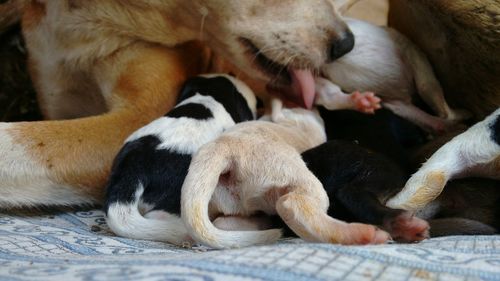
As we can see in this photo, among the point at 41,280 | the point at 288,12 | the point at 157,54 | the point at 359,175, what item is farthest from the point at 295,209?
the point at 157,54

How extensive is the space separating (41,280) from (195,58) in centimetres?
125

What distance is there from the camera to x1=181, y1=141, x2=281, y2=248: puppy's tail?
3.95ft

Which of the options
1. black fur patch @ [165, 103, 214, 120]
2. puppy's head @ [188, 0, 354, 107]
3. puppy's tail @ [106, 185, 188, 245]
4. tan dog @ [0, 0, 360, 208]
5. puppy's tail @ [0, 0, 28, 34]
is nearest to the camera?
puppy's tail @ [106, 185, 188, 245]

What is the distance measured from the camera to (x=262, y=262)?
98 cm

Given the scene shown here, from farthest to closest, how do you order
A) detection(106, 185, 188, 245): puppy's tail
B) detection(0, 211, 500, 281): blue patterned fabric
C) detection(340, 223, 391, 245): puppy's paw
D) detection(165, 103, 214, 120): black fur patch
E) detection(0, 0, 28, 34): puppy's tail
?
detection(0, 0, 28, 34): puppy's tail, detection(165, 103, 214, 120): black fur patch, detection(106, 185, 188, 245): puppy's tail, detection(340, 223, 391, 245): puppy's paw, detection(0, 211, 500, 281): blue patterned fabric

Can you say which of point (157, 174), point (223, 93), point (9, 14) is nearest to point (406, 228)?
point (157, 174)

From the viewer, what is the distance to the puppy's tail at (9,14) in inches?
92.9

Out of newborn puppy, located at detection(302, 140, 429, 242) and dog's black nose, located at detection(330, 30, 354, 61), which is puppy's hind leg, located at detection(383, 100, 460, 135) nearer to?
dog's black nose, located at detection(330, 30, 354, 61)

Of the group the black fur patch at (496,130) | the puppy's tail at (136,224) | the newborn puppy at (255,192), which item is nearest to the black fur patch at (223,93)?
the newborn puppy at (255,192)

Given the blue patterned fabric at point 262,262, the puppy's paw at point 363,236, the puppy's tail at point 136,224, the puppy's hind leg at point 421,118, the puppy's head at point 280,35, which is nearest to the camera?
the blue patterned fabric at point 262,262

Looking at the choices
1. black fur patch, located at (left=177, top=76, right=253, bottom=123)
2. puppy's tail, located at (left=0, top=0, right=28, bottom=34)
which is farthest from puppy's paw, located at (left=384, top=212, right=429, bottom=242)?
puppy's tail, located at (left=0, top=0, right=28, bottom=34)

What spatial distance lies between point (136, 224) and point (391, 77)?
938 millimetres

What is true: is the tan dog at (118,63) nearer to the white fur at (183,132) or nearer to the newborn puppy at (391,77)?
the newborn puppy at (391,77)

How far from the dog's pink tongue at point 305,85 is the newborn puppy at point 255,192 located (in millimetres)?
342
